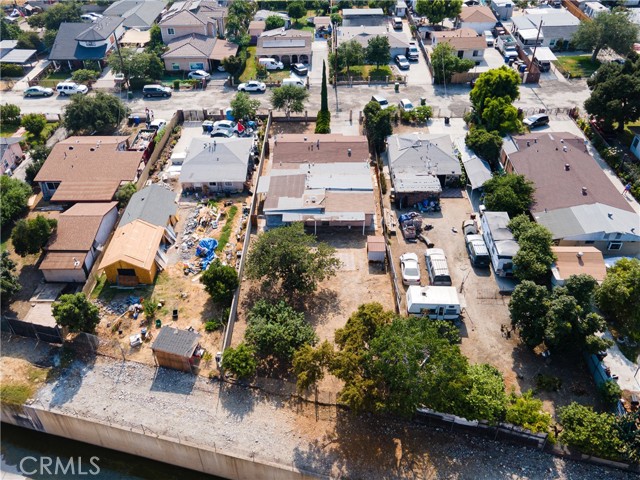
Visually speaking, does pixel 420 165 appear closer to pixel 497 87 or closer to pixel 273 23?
pixel 497 87

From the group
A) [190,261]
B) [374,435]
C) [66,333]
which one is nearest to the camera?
[374,435]

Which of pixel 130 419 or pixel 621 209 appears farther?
pixel 621 209

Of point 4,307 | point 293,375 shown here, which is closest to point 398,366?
point 293,375

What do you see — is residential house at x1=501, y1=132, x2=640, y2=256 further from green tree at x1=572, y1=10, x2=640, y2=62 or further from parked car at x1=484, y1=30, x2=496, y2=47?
parked car at x1=484, y1=30, x2=496, y2=47

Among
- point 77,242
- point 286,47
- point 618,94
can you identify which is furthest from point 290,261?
point 286,47

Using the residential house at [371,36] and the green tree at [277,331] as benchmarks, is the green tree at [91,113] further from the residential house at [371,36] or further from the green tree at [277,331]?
the residential house at [371,36]

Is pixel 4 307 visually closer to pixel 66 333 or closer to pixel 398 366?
pixel 66 333

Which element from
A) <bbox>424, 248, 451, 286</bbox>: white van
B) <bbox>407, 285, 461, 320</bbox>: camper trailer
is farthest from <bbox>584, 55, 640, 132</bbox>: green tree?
<bbox>407, 285, 461, 320</bbox>: camper trailer
